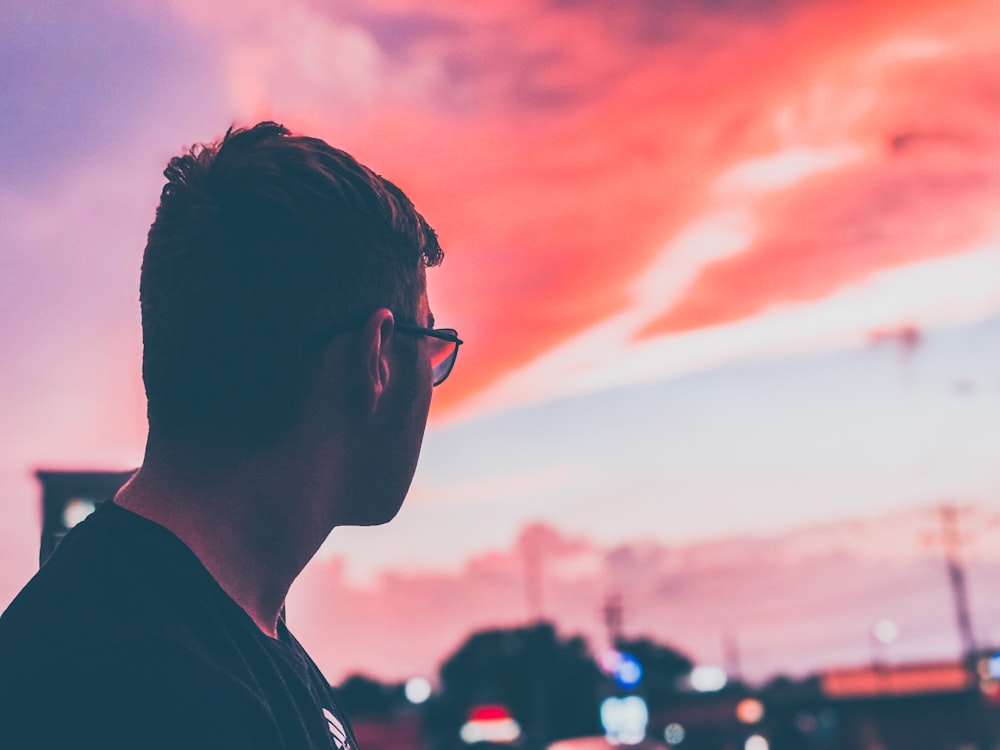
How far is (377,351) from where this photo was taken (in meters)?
1.96

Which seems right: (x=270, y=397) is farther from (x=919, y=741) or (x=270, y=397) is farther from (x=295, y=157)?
(x=919, y=741)

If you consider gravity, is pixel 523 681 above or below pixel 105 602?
above

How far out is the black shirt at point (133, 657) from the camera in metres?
1.44

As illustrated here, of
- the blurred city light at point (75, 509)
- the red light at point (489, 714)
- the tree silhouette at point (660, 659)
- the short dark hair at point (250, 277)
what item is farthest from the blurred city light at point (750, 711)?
the short dark hair at point (250, 277)

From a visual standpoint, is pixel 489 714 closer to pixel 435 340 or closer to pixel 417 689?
pixel 417 689

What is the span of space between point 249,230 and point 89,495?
1.74 metres

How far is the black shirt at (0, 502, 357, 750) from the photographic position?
1438 millimetres

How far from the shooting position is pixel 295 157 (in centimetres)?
192

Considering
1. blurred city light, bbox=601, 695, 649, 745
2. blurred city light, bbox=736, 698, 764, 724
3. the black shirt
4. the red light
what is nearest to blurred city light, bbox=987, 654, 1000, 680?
blurred city light, bbox=736, 698, 764, 724

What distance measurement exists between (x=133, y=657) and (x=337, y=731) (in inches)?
22.9

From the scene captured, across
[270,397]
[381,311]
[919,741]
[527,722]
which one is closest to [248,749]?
[270,397]

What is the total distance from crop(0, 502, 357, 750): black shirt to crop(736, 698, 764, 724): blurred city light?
288ft

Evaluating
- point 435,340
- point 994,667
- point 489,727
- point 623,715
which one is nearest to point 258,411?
point 435,340

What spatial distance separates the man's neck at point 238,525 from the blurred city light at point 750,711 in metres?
87.6
